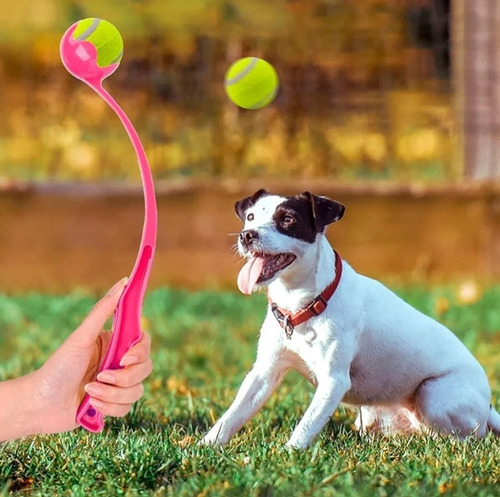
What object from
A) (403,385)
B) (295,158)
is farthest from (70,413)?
(295,158)

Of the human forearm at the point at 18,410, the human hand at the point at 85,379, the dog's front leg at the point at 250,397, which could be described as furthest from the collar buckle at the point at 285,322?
the human forearm at the point at 18,410

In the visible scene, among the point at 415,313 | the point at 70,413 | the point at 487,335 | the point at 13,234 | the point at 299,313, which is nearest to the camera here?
the point at 70,413

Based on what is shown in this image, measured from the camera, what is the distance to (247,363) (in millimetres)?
6121

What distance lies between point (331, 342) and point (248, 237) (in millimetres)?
412

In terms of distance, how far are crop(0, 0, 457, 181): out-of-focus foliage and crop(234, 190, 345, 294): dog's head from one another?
4.57 m

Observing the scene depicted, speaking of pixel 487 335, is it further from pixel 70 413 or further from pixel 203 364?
pixel 70 413

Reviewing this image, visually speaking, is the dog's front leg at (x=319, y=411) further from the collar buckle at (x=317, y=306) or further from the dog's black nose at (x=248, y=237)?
the dog's black nose at (x=248, y=237)

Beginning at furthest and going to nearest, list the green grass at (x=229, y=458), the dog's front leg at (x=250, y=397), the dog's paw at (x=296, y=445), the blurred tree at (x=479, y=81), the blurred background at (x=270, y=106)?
the blurred background at (x=270, y=106), the blurred tree at (x=479, y=81), the dog's front leg at (x=250, y=397), the dog's paw at (x=296, y=445), the green grass at (x=229, y=458)

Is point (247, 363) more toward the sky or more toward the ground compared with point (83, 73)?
more toward the ground

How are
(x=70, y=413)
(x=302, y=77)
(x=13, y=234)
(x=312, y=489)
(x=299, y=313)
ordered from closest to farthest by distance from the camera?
1. (x=312, y=489)
2. (x=70, y=413)
3. (x=299, y=313)
4. (x=13, y=234)
5. (x=302, y=77)

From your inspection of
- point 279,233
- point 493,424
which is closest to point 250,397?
point 279,233

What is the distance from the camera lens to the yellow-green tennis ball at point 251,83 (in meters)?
3.87

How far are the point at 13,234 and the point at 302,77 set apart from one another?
7.26ft

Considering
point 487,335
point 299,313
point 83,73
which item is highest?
point 83,73
